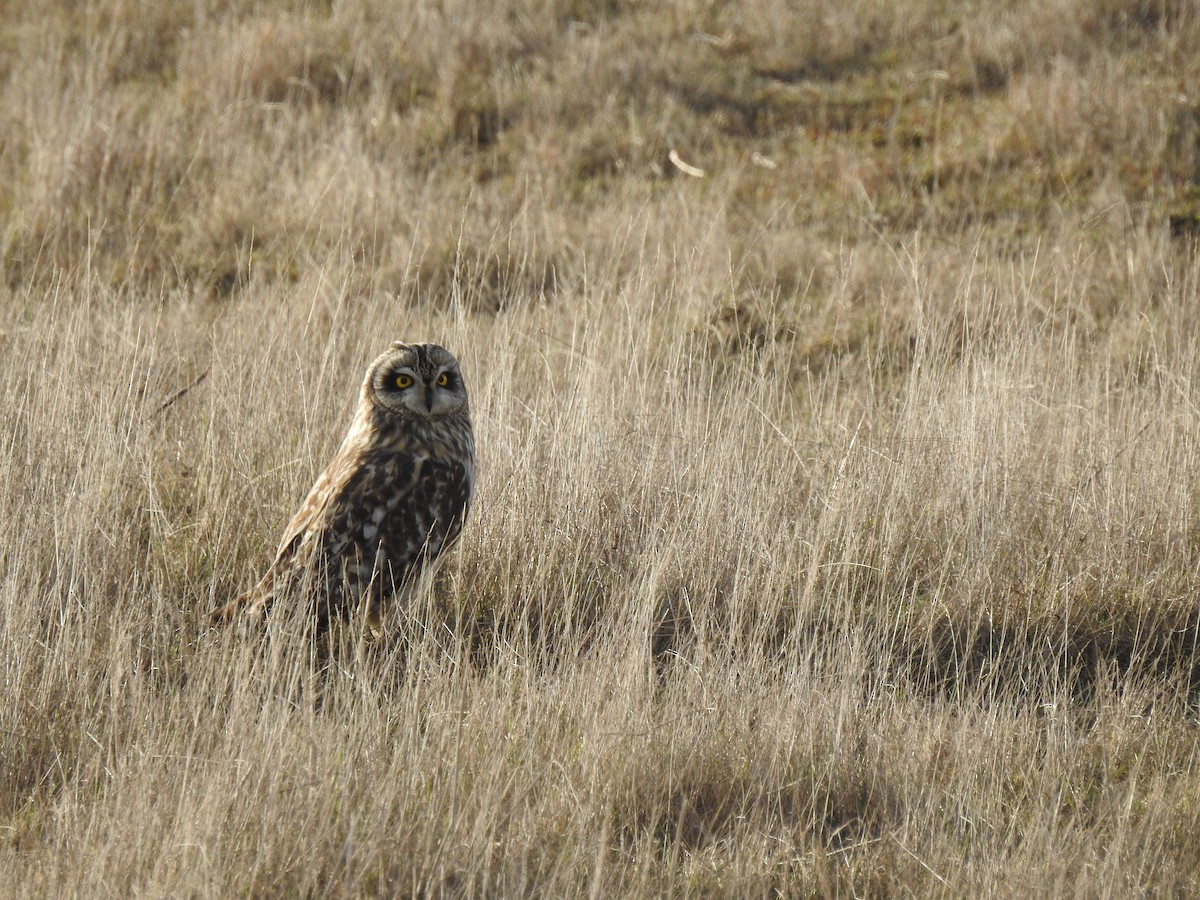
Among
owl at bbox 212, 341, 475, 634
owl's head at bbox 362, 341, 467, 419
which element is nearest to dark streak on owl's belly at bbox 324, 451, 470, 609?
owl at bbox 212, 341, 475, 634

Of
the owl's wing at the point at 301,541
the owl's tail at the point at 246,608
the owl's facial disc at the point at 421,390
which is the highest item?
the owl's facial disc at the point at 421,390

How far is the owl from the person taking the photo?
12.3ft

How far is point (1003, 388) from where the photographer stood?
4.85 metres

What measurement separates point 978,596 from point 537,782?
1.77m

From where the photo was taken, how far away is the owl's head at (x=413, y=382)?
156 inches

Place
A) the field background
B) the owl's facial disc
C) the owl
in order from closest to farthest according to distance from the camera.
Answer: the field background
the owl
the owl's facial disc

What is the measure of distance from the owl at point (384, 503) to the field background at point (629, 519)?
170 mm

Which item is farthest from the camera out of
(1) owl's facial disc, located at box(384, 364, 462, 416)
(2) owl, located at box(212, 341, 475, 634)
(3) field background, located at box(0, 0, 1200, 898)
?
(1) owl's facial disc, located at box(384, 364, 462, 416)

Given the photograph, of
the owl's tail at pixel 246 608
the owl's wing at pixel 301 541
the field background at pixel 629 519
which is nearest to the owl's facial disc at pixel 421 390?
the owl's wing at pixel 301 541

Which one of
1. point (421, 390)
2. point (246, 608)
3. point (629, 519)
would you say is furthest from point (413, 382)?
point (629, 519)

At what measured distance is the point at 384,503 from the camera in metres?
3.83

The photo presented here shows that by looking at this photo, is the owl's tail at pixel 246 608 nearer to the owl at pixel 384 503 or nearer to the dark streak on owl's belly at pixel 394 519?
the owl at pixel 384 503

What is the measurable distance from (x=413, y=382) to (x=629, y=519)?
3.13ft

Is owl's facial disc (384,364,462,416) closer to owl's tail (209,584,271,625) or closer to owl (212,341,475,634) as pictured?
owl (212,341,475,634)
